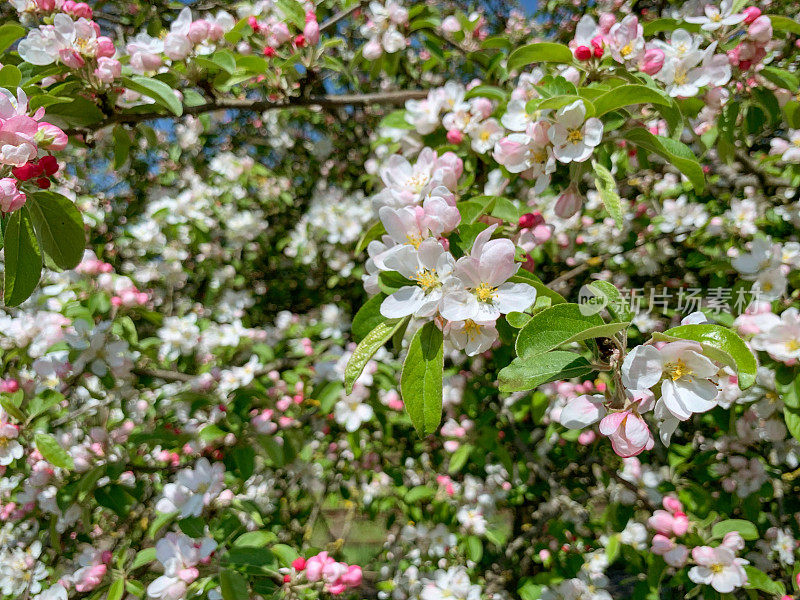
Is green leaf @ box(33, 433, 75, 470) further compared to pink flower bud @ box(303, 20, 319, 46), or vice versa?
pink flower bud @ box(303, 20, 319, 46)

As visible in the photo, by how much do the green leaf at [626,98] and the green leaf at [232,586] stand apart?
1.37 metres

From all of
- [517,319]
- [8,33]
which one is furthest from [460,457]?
[8,33]

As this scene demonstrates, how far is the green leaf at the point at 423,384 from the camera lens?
866mm

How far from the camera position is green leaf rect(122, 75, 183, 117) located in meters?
1.21

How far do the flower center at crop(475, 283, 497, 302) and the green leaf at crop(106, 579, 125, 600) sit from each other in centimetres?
126

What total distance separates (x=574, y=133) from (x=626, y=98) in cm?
11

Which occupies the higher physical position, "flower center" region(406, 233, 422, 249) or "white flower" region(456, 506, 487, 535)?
"flower center" region(406, 233, 422, 249)

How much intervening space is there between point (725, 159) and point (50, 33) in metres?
1.92

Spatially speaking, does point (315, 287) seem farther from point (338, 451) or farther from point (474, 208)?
point (474, 208)

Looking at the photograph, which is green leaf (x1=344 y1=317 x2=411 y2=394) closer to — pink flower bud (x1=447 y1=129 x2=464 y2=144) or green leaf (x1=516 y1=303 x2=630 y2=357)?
green leaf (x1=516 y1=303 x2=630 y2=357)

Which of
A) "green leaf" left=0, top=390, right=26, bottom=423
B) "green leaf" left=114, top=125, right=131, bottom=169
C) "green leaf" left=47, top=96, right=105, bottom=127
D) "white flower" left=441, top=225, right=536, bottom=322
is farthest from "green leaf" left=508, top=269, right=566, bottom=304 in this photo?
"green leaf" left=0, top=390, right=26, bottom=423

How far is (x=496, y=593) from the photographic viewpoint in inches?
93.2

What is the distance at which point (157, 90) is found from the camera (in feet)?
4.05

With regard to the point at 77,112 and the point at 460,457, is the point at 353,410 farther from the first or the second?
the point at 77,112
